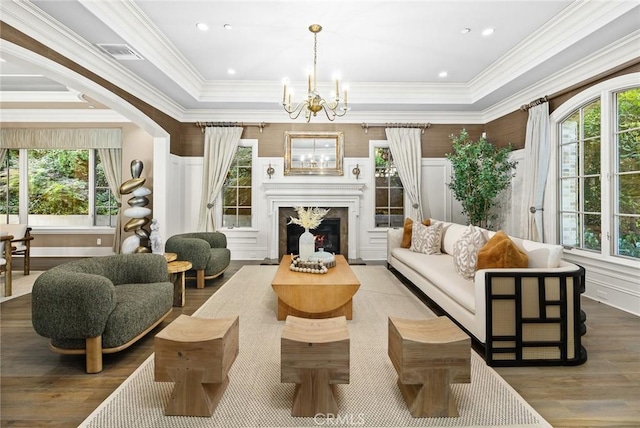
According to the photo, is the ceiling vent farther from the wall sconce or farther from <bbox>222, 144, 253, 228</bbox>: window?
the wall sconce

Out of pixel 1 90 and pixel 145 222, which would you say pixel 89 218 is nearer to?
pixel 145 222

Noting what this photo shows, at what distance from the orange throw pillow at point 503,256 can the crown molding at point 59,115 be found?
6555 mm

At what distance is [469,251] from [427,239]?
4.88 feet

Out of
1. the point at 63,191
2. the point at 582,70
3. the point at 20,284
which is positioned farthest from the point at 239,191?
the point at 582,70

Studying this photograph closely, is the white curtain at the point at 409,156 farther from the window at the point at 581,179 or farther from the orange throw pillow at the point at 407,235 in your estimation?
the window at the point at 581,179

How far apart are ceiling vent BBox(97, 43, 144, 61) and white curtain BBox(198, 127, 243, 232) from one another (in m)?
2.34

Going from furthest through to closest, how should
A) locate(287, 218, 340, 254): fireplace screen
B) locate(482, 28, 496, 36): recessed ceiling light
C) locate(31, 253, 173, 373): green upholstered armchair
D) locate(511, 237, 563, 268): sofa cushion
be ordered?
locate(287, 218, 340, 254): fireplace screen
locate(482, 28, 496, 36): recessed ceiling light
locate(511, 237, 563, 268): sofa cushion
locate(31, 253, 173, 373): green upholstered armchair

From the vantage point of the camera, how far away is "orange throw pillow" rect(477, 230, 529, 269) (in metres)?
2.62

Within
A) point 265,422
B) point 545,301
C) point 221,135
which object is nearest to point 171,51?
point 221,135

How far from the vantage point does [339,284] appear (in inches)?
117

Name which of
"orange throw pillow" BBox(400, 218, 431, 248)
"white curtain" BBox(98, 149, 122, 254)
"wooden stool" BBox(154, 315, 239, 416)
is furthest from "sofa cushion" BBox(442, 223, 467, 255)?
"white curtain" BBox(98, 149, 122, 254)

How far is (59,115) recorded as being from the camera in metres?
6.23

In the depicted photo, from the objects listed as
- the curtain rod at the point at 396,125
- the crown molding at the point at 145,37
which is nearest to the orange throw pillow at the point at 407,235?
the curtain rod at the point at 396,125

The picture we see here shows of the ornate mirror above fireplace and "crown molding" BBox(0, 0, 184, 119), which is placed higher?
"crown molding" BBox(0, 0, 184, 119)
